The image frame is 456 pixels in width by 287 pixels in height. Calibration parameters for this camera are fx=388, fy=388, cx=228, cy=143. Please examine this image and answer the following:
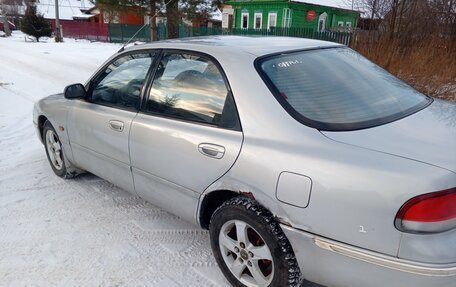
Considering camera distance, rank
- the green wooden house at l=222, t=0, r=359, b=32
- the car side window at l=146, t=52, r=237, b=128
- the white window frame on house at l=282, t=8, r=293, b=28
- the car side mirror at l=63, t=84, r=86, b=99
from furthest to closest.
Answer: the green wooden house at l=222, t=0, r=359, b=32
the white window frame on house at l=282, t=8, r=293, b=28
the car side mirror at l=63, t=84, r=86, b=99
the car side window at l=146, t=52, r=237, b=128

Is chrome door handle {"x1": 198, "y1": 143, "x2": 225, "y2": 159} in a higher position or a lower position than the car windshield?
lower

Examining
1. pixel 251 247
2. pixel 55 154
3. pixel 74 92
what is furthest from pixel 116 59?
pixel 251 247

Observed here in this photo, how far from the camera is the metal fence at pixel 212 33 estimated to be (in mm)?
15170

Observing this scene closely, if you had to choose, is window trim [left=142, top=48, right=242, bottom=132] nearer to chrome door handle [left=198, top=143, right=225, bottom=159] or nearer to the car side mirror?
chrome door handle [left=198, top=143, right=225, bottom=159]

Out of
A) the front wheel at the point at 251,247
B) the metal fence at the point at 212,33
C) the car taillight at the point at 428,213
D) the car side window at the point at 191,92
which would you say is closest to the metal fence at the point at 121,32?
the metal fence at the point at 212,33

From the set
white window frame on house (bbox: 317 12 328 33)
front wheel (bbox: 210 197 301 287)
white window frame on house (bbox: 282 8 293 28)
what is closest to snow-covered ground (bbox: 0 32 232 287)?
front wheel (bbox: 210 197 301 287)

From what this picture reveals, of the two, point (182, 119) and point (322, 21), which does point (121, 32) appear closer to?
point (322, 21)

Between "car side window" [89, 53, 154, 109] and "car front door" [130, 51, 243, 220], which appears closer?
"car front door" [130, 51, 243, 220]

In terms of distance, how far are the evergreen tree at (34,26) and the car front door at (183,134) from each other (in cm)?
3403

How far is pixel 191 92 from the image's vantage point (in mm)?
2785

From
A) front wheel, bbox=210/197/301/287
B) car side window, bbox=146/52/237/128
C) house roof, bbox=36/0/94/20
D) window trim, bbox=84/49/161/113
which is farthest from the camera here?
house roof, bbox=36/0/94/20

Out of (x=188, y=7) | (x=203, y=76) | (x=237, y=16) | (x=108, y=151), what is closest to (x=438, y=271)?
(x=203, y=76)

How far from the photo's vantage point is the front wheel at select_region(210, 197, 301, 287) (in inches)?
86.7

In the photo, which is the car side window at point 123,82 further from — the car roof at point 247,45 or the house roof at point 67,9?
the house roof at point 67,9
